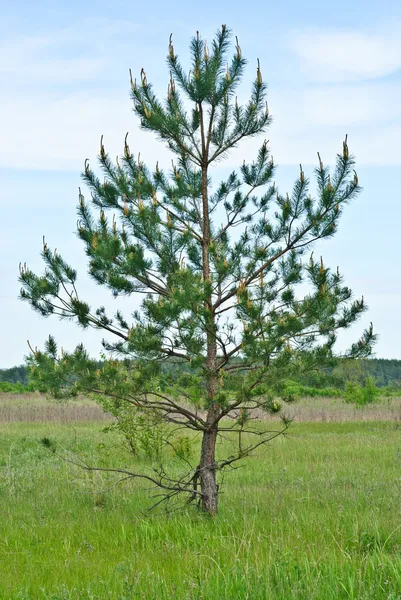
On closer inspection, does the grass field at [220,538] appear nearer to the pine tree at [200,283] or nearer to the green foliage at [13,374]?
the pine tree at [200,283]

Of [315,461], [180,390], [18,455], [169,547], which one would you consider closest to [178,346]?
[180,390]

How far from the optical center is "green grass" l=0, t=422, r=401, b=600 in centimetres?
480

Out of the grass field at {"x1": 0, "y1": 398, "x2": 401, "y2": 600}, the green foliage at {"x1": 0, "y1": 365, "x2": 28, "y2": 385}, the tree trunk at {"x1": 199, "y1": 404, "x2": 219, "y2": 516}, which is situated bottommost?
the grass field at {"x1": 0, "y1": 398, "x2": 401, "y2": 600}

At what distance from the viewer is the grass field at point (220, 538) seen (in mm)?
4801

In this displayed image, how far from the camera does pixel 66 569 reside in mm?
5734

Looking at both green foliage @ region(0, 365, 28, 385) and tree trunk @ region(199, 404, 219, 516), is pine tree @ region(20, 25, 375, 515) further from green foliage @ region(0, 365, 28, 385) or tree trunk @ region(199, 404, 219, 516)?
green foliage @ region(0, 365, 28, 385)

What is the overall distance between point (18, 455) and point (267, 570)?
411 inches

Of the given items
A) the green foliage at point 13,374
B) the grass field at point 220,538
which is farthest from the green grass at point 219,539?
the green foliage at point 13,374

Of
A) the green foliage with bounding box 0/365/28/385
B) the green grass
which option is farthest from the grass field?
the green foliage with bounding box 0/365/28/385

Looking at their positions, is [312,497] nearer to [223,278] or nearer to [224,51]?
[223,278]

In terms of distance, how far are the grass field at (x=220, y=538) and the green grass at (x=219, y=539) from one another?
2 centimetres

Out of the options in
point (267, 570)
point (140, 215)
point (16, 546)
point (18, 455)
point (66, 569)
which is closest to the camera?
point (267, 570)

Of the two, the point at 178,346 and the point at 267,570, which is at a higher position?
the point at 178,346

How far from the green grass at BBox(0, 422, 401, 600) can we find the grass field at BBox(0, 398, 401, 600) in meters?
0.02
